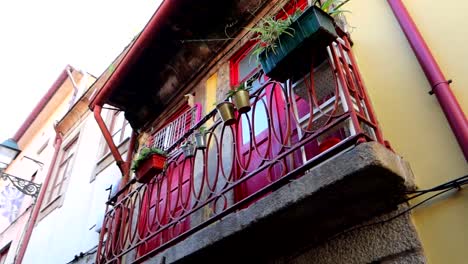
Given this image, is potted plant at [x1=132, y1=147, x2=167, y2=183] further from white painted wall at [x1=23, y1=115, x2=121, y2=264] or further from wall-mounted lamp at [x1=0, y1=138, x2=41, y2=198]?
wall-mounted lamp at [x1=0, y1=138, x2=41, y2=198]

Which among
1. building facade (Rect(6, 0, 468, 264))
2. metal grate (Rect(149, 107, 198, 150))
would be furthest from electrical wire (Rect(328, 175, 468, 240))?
metal grate (Rect(149, 107, 198, 150))

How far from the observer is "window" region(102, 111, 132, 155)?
8482mm

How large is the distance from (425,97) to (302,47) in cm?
105

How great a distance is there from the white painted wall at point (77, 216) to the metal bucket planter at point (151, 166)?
258 centimetres

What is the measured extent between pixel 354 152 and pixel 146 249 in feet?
13.5

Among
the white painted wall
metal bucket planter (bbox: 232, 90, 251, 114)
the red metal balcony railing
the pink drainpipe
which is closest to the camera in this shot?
the pink drainpipe

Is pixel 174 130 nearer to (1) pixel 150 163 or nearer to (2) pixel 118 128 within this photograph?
(1) pixel 150 163

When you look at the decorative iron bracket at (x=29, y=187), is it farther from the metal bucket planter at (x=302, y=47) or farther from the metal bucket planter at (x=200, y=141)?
the metal bucket planter at (x=302, y=47)

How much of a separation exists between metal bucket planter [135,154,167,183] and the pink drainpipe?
3092mm

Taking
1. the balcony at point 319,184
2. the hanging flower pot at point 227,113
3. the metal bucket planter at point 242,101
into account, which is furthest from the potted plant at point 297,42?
the hanging flower pot at point 227,113

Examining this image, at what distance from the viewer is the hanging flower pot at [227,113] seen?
12.3ft

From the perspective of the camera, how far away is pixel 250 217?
9.89 feet

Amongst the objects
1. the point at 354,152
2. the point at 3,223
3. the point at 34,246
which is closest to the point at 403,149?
the point at 354,152

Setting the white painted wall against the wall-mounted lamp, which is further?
the wall-mounted lamp
